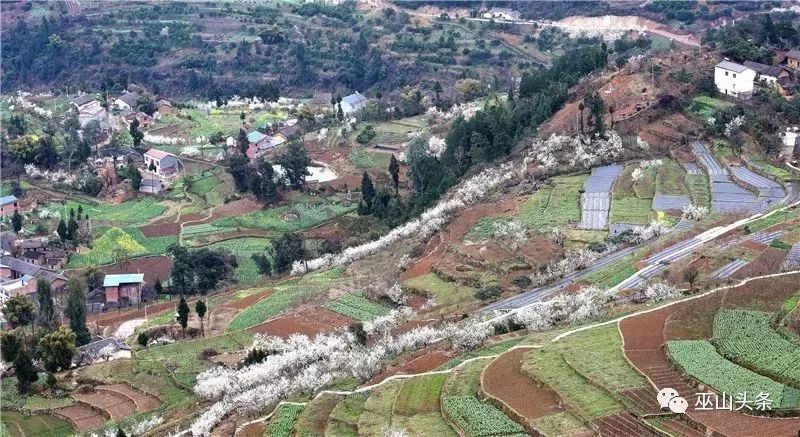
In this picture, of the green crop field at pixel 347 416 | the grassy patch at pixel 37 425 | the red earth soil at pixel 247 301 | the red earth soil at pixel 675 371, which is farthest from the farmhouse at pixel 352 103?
the green crop field at pixel 347 416

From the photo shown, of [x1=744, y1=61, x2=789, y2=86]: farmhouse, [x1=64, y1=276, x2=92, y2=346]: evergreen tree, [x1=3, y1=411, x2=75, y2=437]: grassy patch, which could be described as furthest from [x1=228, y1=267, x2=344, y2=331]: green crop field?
[x1=744, y1=61, x2=789, y2=86]: farmhouse

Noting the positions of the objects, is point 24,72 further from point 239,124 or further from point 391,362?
point 391,362

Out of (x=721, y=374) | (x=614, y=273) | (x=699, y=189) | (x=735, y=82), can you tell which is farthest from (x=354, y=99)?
(x=721, y=374)

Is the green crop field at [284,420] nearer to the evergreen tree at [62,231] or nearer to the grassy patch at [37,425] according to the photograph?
the grassy patch at [37,425]

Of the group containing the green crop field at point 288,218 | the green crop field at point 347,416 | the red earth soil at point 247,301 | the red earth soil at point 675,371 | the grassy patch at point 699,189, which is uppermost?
the red earth soil at point 675,371

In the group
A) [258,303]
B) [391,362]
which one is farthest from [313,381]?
[258,303]

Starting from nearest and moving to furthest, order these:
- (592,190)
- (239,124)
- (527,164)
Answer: (592,190)
(527,164)
(239,124)

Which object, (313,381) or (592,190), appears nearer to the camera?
(313,381)
